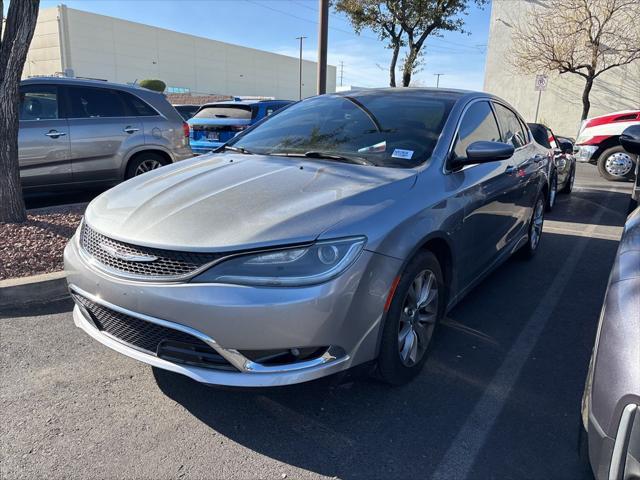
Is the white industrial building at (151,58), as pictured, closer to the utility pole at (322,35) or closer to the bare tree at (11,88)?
the utility pole at (322,35)

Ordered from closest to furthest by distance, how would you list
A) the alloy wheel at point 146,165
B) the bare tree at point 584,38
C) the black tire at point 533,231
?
the black tire at point 533,231, the alloy wheel at point 146,165, the bare tree at point 584,38

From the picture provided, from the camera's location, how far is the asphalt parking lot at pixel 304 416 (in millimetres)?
2303

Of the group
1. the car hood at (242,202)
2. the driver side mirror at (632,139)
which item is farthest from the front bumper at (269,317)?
the driver side mirror at (632,139)

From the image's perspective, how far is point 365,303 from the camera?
233cm

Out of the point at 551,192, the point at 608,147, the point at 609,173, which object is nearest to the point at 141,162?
the point at 551,192

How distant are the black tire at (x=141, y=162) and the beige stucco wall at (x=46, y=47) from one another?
49.7m

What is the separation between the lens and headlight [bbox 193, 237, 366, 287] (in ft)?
7.22

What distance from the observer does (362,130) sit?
11.6 feet

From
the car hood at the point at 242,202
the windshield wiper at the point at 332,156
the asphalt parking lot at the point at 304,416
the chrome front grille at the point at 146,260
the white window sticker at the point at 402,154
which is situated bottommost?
the asphalt parking lot at the point at 304,416

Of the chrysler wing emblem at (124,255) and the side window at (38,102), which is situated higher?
the side window at (38,102)

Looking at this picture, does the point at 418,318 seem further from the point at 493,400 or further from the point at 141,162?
the point at 141,162

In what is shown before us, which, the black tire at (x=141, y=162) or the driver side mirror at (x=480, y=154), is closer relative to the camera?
the driver side mirror at (x=480, y=154)

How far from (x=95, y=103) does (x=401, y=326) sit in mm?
6003

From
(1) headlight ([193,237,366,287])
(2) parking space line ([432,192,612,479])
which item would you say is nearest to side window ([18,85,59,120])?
(1) headlight ([193,237,366,287])
